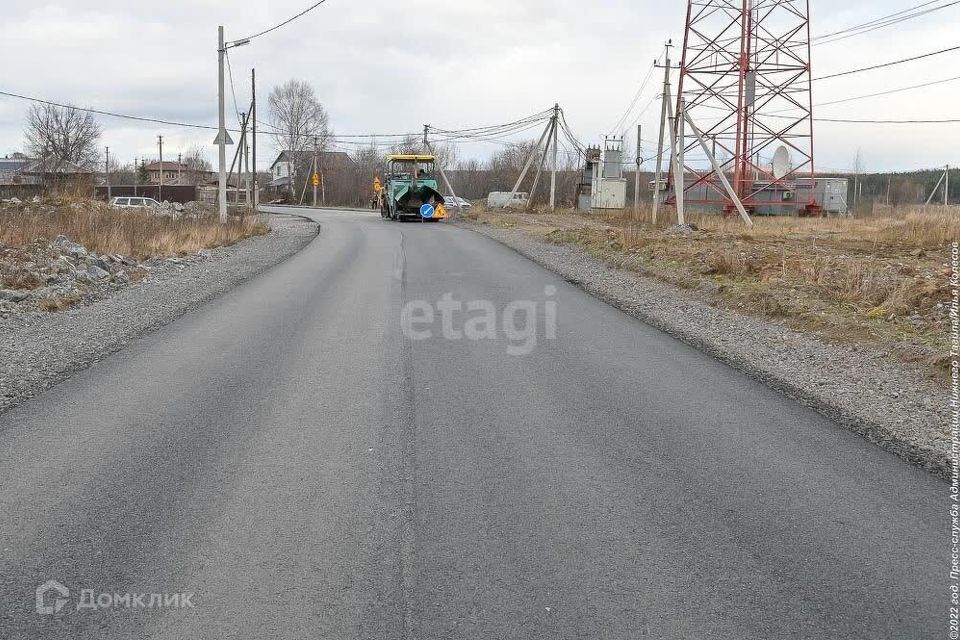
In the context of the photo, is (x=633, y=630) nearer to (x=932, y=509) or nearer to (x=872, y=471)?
(x=932, y=509)

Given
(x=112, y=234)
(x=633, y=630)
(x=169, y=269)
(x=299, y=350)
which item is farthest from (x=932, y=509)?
(x=112, y=234)

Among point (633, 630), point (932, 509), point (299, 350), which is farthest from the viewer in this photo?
point (299, 350)

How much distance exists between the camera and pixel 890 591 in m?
3.75

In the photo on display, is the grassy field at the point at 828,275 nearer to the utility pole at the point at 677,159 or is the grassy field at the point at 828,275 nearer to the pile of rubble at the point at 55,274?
the utility pole at the point at 677,159

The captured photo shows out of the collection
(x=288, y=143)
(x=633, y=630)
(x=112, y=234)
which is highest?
(x=288, y=143)

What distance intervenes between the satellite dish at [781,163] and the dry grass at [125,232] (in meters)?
27.9

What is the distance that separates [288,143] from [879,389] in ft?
299

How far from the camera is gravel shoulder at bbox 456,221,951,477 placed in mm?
6100

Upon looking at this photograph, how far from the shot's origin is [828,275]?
14.4 m

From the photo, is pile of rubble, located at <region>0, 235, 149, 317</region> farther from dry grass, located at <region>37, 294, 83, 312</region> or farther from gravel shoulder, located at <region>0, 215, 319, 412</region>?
gravel shoulder, located at <region>0, 215, 319, 412</region>

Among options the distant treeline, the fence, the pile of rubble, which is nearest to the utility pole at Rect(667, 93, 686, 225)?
the pile of rubble

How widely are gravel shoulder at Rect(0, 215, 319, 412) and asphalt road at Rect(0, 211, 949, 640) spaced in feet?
1.41

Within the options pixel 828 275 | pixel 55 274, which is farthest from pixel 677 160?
pixel 55 274

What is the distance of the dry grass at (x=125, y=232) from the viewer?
63.5ft
